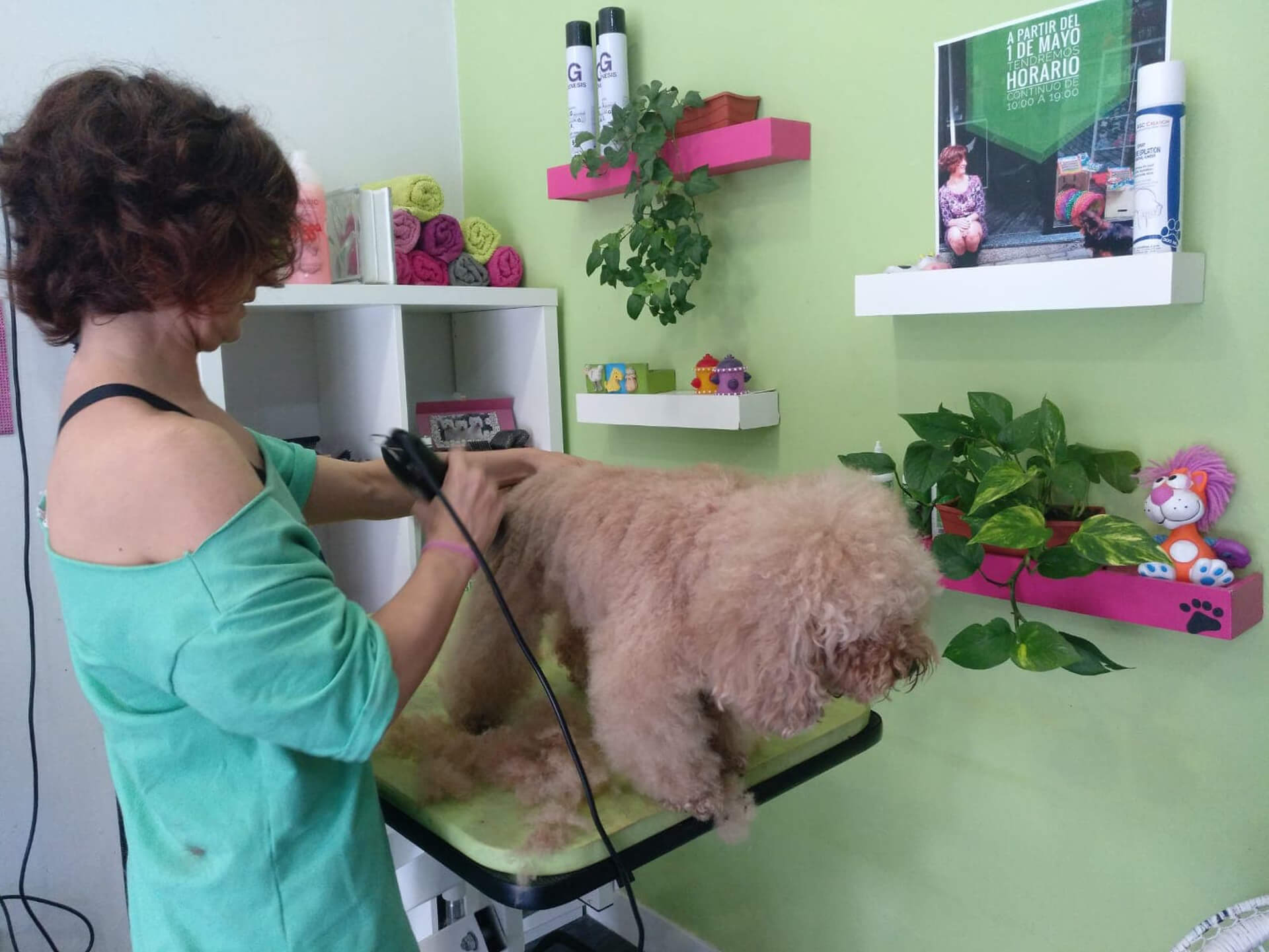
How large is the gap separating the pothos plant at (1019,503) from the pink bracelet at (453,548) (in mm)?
592

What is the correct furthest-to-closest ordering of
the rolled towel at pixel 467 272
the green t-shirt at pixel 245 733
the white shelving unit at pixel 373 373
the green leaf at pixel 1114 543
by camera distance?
1. the rolled towel at pixel 467 272
2. the white shelving unit at pixel 373 373
3. the green leaf at pixel 1114 543
4. the green t-shirt at pixel 245 733

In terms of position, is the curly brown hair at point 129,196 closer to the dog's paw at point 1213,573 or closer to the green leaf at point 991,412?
the green leaf at point 991,412

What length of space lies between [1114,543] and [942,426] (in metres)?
0.26

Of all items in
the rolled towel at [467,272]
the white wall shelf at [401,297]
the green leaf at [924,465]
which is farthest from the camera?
the rolled towel at [467,272]

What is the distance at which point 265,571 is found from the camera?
2.22 ft

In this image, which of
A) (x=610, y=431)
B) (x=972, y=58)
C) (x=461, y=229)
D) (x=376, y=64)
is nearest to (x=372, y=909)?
(x=610, y=431)

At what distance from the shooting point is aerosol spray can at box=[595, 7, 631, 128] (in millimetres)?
1621

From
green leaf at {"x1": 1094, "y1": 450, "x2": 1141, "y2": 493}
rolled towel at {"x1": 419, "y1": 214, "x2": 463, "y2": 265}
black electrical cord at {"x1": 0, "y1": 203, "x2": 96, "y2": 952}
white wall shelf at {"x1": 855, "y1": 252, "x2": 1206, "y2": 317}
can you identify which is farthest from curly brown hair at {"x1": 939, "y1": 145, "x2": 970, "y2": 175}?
black electrical cord at {"x1": 0, "y1": 203, "x2": 96, "y2": 952}

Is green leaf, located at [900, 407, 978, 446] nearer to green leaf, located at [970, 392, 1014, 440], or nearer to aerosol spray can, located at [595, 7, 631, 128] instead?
green leaf, located at [970, 392, 1014, 440]

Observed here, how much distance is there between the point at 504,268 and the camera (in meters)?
1.92

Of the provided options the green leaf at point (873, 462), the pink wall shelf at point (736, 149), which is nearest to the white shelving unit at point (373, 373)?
the pink wall shelf at point (736, 149)

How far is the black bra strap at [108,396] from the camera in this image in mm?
721

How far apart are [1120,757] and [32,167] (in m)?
1.43

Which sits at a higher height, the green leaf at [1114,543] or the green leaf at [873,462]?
the green leaf at [873,462]
